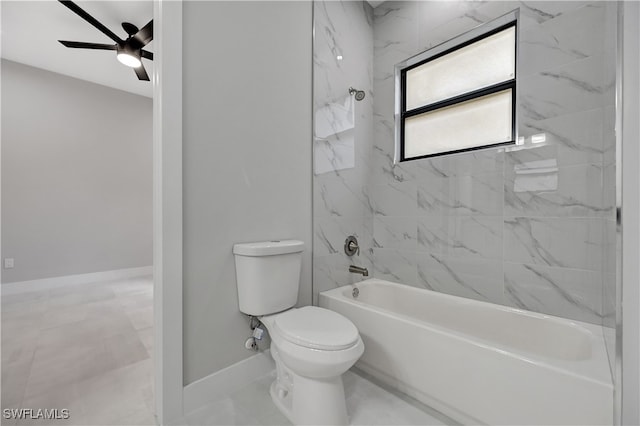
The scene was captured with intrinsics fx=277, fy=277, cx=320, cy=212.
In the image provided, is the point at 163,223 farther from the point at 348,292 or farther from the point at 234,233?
the point at 348,292

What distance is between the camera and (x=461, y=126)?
1.99 m

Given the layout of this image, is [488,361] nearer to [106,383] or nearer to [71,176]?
[106,383]

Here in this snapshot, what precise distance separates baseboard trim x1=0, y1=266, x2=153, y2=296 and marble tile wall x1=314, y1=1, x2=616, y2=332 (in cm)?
355

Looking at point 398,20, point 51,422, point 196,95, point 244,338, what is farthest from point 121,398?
point 398,20

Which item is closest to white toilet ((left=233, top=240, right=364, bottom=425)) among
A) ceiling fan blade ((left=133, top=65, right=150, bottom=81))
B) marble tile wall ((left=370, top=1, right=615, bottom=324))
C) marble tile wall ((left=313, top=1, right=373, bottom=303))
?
marble tile wall ((left=313, top=1, right=373, bottom=303))

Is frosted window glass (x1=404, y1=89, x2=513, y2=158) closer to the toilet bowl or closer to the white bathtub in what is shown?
the white bathtub

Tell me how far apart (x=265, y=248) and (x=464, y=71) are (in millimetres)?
1842

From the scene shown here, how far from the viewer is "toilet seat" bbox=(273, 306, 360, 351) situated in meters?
1.14

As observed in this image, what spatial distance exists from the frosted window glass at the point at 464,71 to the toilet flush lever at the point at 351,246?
116 cm

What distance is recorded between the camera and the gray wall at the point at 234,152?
137 centimetres

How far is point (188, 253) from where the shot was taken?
4.41 feet

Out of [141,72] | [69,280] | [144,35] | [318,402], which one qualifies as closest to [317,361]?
[318,402]

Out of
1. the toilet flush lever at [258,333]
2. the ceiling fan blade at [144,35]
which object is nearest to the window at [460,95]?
the toilet flush lever at [258,333]
